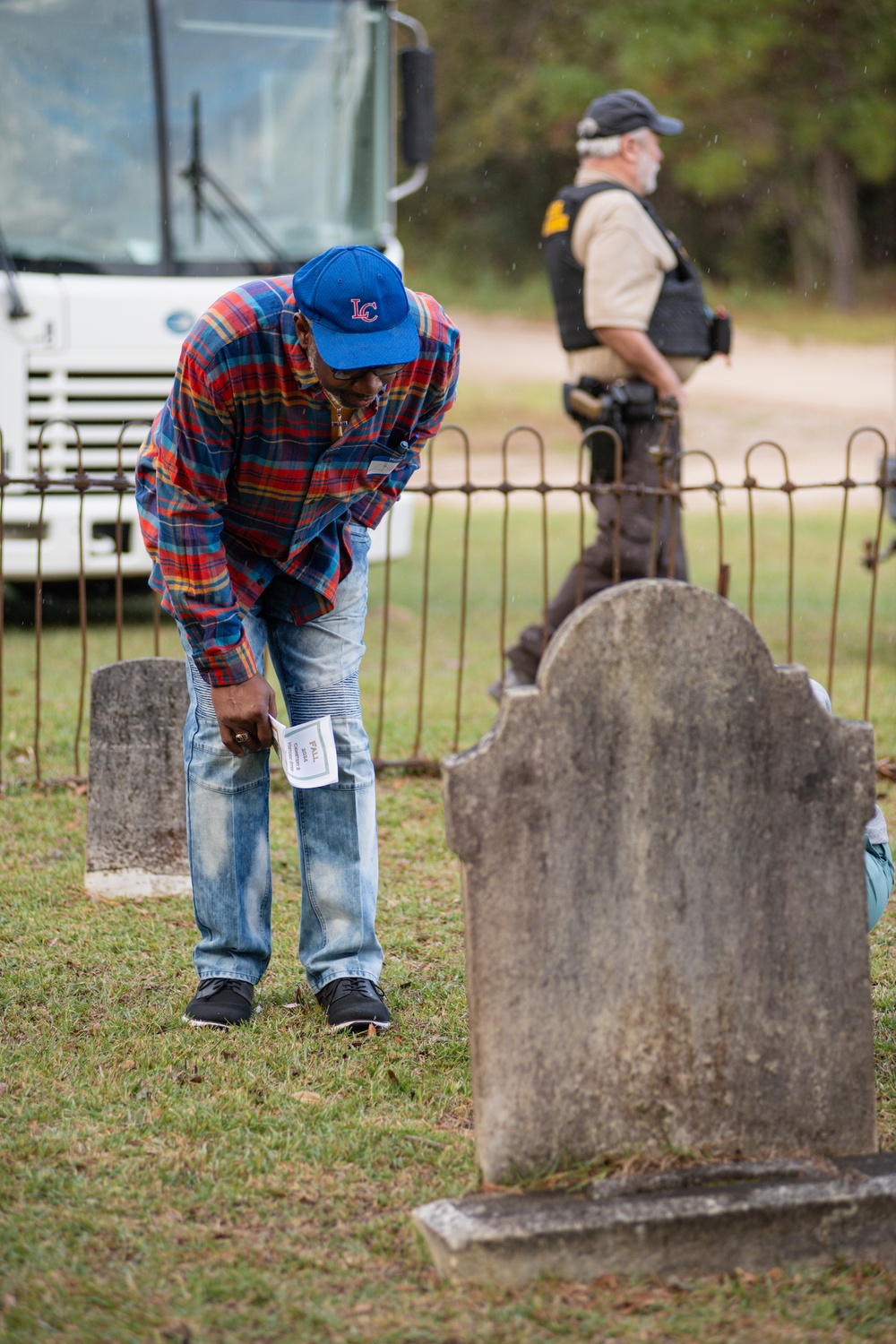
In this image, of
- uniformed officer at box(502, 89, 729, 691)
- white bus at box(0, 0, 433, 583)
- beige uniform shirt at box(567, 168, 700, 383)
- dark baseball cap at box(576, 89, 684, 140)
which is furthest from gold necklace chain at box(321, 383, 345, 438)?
white bus at box(0, 0, 433, 583)

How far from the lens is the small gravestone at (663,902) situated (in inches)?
95.1

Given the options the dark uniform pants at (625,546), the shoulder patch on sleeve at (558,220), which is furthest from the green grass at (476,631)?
the shoulder patch on sleeve at (558,220)

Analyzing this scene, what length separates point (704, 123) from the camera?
2630cm

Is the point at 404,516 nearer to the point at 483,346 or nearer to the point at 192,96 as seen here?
the point at 192,96

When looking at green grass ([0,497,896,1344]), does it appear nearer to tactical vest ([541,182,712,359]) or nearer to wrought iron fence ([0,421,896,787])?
wrought iron fence ([0,421,896,787])

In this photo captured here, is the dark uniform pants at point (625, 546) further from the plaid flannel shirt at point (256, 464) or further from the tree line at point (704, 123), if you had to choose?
the tree line at point (704, 123)

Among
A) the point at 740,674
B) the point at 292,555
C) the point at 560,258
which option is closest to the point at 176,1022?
the point at 292,555

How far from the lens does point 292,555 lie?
10.0 ft

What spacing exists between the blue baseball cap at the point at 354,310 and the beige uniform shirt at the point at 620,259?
126 inches

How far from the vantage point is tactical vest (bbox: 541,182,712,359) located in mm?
5883

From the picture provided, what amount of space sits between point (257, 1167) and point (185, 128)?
6077 millimetres

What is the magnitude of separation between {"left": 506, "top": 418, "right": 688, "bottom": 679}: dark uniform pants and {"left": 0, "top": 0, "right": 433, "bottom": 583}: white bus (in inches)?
95.1

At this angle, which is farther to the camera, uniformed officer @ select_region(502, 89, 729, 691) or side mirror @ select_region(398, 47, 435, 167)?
side mirror @ select_region(398, 47, 435, 167)

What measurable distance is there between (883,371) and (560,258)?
1614 centimetres
